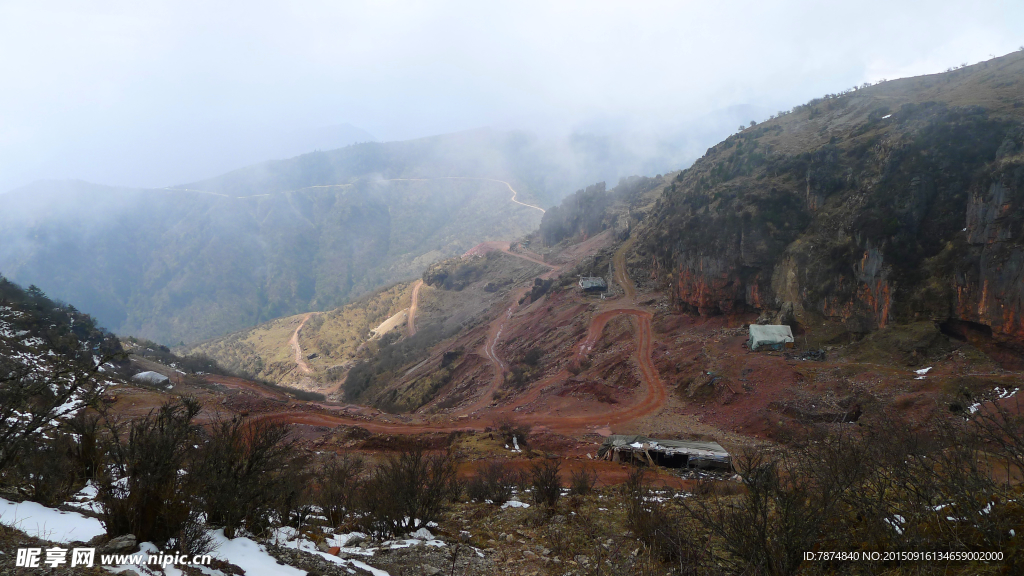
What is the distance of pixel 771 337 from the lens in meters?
29.0

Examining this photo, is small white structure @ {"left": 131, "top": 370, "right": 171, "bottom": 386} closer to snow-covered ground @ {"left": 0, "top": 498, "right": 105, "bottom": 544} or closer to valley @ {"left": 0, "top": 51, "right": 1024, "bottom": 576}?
valley @ {"left": 0, "top": 51, "right": 1024, "bottom": 576}

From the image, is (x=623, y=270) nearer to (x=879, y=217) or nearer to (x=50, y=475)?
(x=879, y=217)

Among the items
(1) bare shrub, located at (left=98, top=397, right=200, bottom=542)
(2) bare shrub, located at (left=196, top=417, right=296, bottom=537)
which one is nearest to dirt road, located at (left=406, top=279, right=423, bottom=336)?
(2) bare shrub, located at (left=196, top=417, right=296, bottom=537)

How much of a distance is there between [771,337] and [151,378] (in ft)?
155

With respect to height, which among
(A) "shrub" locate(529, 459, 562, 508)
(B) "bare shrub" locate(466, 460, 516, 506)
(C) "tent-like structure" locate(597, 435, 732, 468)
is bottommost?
(C) "tent-like structure" locate(597, 435, 732, 468)

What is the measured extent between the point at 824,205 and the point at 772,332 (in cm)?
1169

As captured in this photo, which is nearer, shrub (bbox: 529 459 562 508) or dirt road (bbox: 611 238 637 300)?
shrub (bbox: 529 459 562 508)

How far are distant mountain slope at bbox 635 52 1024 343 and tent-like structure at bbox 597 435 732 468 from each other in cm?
1562

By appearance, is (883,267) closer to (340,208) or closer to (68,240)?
(340,208)

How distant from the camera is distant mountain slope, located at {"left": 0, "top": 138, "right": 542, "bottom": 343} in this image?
420 ft

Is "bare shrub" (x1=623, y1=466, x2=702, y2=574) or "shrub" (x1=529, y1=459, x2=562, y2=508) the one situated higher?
"bare shrub" (x1=623, y1=466, x2=702, y2=574)

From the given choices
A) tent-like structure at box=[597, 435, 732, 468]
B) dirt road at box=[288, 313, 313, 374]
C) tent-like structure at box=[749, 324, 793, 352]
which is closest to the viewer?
tent-like structure at box=[597, 435, 732, 468]

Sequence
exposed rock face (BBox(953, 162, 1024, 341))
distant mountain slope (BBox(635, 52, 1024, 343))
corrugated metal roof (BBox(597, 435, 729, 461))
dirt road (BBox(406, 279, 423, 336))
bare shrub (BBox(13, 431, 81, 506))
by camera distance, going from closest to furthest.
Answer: bare shrub (BBox(13, 431, 81, 506)) → corrugated metal roof (BBox(597, 435, 729, 461)) → exposed rock face (BBox(953, 162, 1024, 341)) → distant mountain slope (BBox(635, 52, 1024, 343)) → dirt road (BBox(406, 279, 423, 336))

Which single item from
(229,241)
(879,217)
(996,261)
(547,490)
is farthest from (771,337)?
(229,241)
